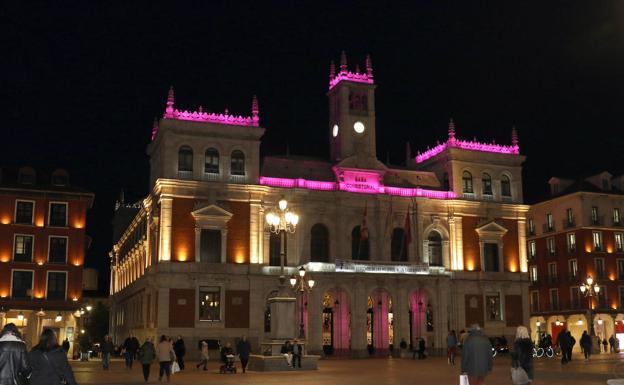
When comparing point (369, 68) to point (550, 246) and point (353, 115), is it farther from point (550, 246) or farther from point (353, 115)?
point (550, 246)

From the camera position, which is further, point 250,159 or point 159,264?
point 250,159

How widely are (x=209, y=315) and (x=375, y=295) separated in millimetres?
12618

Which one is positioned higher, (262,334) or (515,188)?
(515,188)

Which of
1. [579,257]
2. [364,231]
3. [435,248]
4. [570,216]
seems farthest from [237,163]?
[570,216]

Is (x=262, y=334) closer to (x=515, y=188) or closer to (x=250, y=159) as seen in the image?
(x=250, y=159)

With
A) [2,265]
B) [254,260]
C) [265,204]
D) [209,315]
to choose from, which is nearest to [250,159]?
[265,204]

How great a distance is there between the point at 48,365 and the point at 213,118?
1795 inches

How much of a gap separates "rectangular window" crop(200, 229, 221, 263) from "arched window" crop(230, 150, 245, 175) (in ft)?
15.6

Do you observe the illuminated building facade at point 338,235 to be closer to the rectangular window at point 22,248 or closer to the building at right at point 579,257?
the rectangular window at point 22,248

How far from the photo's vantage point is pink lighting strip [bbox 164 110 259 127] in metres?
55.0

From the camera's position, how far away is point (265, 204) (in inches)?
2234

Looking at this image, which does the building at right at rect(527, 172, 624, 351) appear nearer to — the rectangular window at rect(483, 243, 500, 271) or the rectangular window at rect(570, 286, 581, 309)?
the rectangular window at rect(570, 286, 581, 309)

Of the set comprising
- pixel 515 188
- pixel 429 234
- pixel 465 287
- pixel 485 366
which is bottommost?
pixel 485 366

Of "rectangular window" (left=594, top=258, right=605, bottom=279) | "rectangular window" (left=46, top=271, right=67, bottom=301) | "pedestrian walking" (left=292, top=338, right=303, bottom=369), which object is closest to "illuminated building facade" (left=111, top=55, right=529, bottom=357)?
"rectangular window" (left=46, top=271, right=67, bottom=301)
